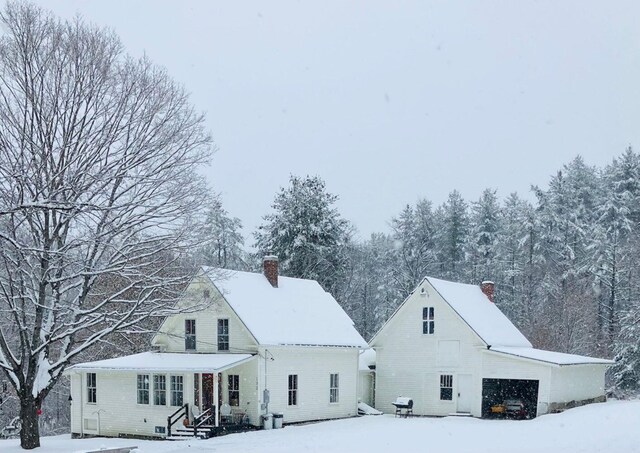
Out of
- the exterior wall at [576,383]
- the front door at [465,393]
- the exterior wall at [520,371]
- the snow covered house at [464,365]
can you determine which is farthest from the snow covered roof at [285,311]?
the exterior wall at [576,383]

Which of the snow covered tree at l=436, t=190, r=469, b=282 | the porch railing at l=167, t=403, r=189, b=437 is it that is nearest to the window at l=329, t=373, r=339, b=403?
the porch railing at l=167, t=403, r=189, b=437

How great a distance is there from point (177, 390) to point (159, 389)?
0.94 meters

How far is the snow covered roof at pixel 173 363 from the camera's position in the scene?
28.5 m

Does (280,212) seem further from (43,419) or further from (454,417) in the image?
(454,417)

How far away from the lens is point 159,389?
99.2 feet

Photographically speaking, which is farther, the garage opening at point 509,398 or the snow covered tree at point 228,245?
the snow covered tree at point 228,245

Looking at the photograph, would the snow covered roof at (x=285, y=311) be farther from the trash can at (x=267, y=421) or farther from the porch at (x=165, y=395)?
the trash can at (x=267, y=421)

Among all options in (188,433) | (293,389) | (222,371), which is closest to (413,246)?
(293,389)

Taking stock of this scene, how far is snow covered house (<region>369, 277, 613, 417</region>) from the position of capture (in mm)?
34312

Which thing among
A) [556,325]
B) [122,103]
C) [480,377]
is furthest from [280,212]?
[122,103]

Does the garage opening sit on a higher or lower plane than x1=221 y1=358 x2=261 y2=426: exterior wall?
lower

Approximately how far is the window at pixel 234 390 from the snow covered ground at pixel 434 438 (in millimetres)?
2311

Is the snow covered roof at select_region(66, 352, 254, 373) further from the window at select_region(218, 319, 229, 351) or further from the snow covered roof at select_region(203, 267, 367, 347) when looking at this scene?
the snow covered roof at select_region(203, 267, 367, 347)

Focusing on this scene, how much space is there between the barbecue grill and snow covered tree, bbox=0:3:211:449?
556 inches
